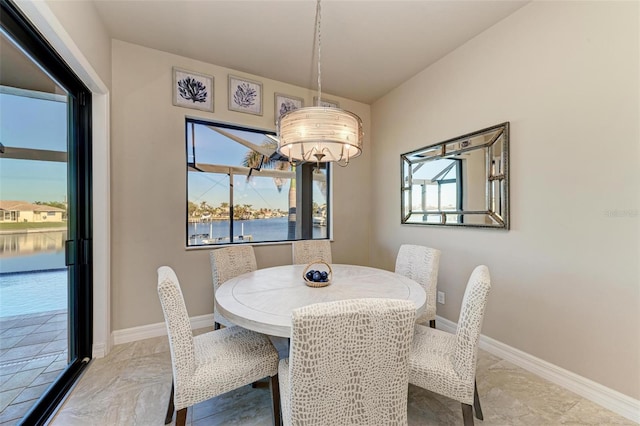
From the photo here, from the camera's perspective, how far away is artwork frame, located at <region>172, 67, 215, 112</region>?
109 inches

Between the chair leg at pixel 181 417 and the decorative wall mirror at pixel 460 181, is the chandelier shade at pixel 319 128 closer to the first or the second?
the decorative wall mirror at pixel 460 181

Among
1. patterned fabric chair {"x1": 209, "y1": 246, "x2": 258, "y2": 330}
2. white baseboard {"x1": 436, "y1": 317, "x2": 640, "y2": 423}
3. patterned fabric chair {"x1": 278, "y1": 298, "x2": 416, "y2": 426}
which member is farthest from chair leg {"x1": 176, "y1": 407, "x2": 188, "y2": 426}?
white baseboard {"x1": 436, "y1": 317, "x2": 640, "y2": 423}

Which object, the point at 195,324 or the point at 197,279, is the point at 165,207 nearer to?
the point at 197,279

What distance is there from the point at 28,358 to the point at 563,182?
3686 millimetres

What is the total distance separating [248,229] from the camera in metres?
3.27

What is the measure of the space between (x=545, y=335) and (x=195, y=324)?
307cm

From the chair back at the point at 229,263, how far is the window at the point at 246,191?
75cm

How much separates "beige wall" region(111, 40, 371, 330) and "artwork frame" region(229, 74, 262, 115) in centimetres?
8

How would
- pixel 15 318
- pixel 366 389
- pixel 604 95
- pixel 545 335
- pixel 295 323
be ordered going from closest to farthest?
pixel 295 323 → pixel 366 389 → pixel 15 318 → pixel 604 95 → pixel 545 335

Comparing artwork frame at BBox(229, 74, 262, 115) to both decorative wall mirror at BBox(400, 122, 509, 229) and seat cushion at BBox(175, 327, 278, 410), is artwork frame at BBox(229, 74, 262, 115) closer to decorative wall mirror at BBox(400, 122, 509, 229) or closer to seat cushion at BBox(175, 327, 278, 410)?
decorative wall mirror at BBox(400, 122, 509, 229)

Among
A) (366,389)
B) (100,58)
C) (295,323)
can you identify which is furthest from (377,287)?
(100,58)

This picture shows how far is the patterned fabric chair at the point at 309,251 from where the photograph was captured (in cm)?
282

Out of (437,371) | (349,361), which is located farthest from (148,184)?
(437,371)

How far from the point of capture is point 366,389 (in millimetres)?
967
